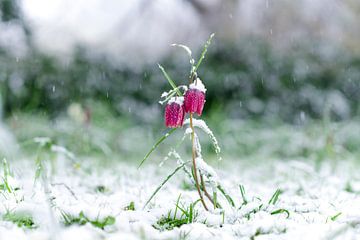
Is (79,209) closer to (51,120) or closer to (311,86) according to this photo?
(51,120)

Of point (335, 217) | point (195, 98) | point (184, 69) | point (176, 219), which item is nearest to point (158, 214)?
point (176, 219)

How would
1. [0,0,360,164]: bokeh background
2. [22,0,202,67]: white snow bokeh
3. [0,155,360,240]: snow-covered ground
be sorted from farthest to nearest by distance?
1. [22,0,202,67]: white snow bokeh
2. [0,0,360,164]: bokeh background
3. [0,155,360,240]: snow-covered ground

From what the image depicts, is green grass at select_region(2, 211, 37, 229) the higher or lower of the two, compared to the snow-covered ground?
lower

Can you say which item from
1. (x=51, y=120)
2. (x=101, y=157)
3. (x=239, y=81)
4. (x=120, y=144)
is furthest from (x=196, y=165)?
(x=239, y=81)

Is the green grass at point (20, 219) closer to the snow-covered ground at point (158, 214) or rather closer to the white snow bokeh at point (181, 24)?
the snow-covered ground at point (158, 214)

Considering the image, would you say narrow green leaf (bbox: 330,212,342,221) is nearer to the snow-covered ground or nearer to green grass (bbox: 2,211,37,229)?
the snow-covered ground

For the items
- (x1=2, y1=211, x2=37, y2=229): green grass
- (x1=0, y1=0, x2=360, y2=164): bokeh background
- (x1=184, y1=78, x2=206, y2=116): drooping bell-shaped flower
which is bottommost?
(x1=2, y1=211, x2=37, y2=229): green grass

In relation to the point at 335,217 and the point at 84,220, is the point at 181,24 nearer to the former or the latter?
the point at 335,217

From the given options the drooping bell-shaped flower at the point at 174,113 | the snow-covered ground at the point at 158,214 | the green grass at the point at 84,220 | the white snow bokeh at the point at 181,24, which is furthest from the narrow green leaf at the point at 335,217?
the white snow bokeh at the point at 181,24

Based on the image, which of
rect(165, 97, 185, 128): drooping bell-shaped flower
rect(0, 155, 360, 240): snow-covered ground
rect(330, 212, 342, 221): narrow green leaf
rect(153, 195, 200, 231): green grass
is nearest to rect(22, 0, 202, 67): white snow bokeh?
rect(0, 155, 360, 240): snow-covered ground
